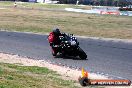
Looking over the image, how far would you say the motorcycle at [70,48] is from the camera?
17973 mm

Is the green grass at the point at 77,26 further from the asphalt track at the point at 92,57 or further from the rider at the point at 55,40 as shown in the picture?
the rider at the point at 55,40

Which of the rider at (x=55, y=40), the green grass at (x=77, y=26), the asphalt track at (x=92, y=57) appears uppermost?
the rider at (x=55, y=40)

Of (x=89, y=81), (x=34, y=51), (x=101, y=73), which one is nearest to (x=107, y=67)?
(x=101, y=73)

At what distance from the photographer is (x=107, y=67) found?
15.5 m

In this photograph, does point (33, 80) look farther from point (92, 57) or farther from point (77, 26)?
point (77, 26)

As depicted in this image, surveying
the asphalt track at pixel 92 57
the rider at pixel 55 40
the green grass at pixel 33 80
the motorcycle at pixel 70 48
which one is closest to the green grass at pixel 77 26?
the asphalt track at pixel 92 57

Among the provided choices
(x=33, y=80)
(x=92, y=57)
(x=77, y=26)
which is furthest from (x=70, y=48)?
(x=77, y=26)

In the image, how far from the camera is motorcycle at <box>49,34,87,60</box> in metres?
18.0

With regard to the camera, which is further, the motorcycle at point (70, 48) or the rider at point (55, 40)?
the rider at point (55, 40)

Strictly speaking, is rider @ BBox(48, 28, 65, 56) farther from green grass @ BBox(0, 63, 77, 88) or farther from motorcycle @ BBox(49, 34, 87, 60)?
green grass @ BBox(0, 63, 77, 88)

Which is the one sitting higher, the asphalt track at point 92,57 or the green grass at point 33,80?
the green grass at point 33,80

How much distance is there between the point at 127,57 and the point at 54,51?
3301 millimetres

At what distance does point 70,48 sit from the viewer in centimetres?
1803

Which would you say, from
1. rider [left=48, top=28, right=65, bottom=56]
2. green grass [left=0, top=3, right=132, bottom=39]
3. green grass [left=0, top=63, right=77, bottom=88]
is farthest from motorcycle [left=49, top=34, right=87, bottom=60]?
green grass [left=0, top=3, right=132, bottom=39]
